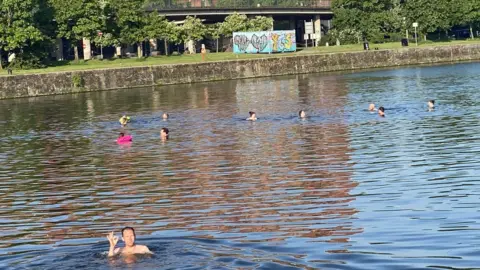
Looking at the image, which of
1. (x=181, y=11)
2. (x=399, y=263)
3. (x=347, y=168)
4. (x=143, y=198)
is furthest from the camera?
(x=181, y=11)

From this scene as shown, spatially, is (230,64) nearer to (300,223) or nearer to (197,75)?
(197,75)

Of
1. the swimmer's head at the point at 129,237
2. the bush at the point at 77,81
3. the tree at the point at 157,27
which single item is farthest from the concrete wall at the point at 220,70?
the swimmer's head at the point at 129,237

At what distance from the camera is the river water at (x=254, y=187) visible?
73.5 ft

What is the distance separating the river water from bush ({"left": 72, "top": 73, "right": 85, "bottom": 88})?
31.2m

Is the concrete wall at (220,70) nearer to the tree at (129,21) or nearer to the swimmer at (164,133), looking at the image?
the tree at (129,21)

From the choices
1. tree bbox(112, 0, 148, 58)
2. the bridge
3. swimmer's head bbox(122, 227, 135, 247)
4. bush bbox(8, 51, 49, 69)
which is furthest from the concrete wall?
swimmer's head bbox(122, 227, 135, 247)

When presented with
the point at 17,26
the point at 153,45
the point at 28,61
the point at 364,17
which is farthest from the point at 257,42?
the point at 17,26

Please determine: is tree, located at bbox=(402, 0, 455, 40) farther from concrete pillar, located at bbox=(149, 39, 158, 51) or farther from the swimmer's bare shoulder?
the swimmer's bare shoulder

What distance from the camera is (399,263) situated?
67.3 ft

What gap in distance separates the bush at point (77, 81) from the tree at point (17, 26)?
1340 cm

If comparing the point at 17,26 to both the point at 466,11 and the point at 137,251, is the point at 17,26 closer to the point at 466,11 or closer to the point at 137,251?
the point at 466,11

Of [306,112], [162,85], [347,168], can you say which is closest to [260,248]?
[347,168]

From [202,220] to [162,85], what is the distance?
80.0 metres

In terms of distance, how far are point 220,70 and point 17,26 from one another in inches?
989
